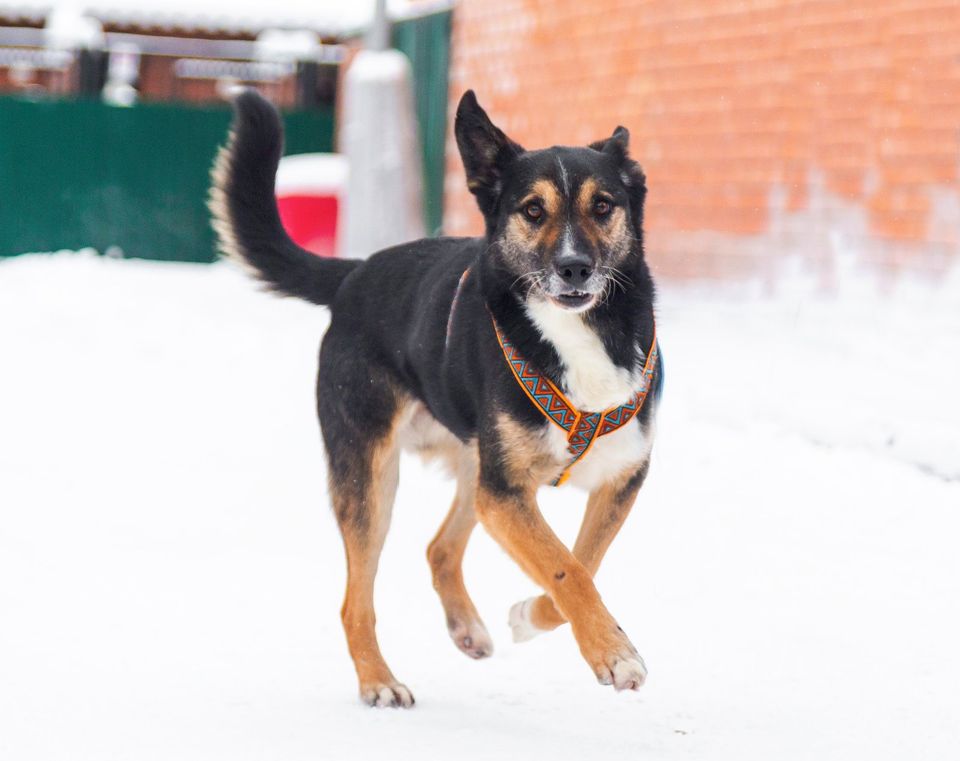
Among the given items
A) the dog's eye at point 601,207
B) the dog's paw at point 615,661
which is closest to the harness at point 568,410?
the dog's eye at point 601,207

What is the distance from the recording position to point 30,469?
7.18 meters

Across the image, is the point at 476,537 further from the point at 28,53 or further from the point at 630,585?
the point at 28,53

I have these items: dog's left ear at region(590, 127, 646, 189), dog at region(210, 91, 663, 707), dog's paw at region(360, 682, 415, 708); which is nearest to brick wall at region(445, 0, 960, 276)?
dog's left ear at region(590, 127, 646, 189)

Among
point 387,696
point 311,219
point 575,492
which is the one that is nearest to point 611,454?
point 387,696

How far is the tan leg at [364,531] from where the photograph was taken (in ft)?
13.9

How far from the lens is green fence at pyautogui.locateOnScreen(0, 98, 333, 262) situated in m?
17.5

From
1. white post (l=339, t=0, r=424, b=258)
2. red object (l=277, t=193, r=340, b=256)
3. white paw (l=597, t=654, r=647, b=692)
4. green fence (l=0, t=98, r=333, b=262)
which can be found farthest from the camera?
green fence (l=0, t=98, r=333, b=262)

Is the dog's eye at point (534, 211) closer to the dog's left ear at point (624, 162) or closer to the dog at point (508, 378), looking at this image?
the dog at point (508, 378)

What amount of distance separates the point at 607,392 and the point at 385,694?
3.53 ft

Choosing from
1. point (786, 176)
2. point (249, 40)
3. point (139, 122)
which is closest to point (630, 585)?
point (786, 176)

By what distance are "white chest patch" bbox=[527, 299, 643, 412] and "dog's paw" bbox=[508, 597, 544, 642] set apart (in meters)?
0.66

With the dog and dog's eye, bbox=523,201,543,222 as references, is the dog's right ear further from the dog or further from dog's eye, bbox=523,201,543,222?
dog's eye, bbox=523,201,543,222

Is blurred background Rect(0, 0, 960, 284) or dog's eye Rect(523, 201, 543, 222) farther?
blurred background Rect(0, 0, 960, 284)

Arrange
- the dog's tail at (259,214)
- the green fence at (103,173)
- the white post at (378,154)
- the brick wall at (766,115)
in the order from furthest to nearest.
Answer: the green fence at (103,173) < the white post at (378,154) < the brick wall at (766,115) < the dog's tail at (259,214)
